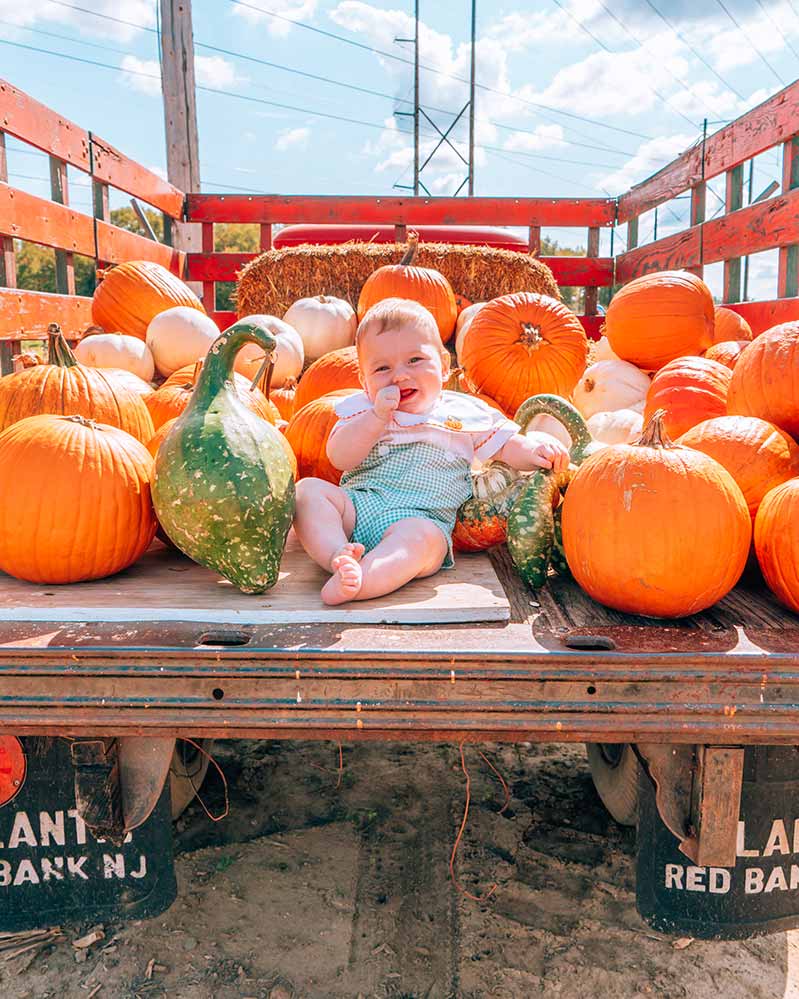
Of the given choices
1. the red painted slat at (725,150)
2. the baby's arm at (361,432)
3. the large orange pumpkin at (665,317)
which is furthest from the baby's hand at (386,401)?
the red painted slat at (725,150)

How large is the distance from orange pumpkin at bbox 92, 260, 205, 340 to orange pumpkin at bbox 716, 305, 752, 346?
9.96ft

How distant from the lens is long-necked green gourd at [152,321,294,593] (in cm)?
186

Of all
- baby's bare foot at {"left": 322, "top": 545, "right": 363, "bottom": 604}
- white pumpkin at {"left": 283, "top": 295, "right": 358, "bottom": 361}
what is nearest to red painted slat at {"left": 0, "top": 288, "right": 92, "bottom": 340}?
white pumpkin at {"left": 283, "top": 295, "right": 358, "bottom": 361}

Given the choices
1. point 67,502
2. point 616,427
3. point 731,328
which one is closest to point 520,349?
point 616,427

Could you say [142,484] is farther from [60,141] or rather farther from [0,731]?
[60,141]

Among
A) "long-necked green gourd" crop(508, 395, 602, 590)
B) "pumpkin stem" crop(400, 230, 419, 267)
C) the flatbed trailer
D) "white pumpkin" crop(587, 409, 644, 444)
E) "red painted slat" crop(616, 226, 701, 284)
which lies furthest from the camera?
"red painted slat" crop(616, 226, 701, 284)

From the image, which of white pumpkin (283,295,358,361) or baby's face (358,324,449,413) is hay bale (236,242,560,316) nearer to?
white pumpkin (283,295,358,361)

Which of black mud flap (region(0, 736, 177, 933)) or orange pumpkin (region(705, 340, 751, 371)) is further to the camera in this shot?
orange pumpkin (region(705, 340, 751, 371))

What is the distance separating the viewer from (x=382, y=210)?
6.18m

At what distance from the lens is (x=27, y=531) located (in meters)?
1.92

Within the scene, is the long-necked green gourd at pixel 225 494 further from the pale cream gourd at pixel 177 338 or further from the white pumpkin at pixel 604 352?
the white pumpkin at pixel 604 352

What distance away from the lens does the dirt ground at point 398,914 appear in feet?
6.25

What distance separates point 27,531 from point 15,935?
1042mm

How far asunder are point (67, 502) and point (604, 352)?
11.3ft
